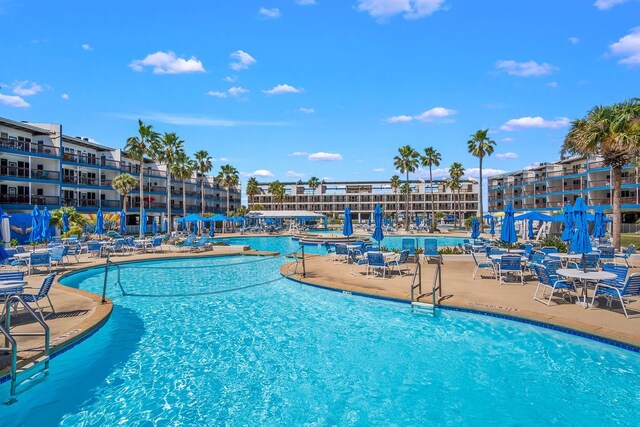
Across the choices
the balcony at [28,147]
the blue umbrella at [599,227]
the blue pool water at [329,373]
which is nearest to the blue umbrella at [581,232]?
the blue pool water at [329,373]

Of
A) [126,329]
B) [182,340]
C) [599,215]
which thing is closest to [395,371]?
[182,340]

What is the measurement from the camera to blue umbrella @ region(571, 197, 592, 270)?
10250mm

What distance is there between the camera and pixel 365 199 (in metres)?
115

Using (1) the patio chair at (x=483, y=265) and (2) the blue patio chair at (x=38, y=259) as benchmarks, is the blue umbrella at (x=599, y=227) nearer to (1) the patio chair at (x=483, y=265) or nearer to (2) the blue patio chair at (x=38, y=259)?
(1) the patio chair at (x=483, y=265)

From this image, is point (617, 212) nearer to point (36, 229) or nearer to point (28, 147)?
point (36, 229)

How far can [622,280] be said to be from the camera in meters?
9.60

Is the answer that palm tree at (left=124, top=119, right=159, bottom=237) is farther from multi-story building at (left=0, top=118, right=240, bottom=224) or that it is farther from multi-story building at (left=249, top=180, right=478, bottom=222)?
multi-story building at (left=249, top=180, right=478, bottom=222)

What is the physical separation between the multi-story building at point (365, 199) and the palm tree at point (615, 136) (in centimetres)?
8726

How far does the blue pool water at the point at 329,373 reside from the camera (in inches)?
219

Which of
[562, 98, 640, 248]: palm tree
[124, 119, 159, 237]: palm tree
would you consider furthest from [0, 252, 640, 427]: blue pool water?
[124, 119, 159, 237]: palm tree

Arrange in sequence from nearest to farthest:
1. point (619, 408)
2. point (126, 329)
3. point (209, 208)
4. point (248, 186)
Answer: point (619, 408) < point (126, 329) < point (209, 208) < point (248, 186)

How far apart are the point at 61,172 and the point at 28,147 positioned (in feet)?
13.3

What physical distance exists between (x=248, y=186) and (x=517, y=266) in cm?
7603

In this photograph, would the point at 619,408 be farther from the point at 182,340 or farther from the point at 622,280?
the point at 182,340
